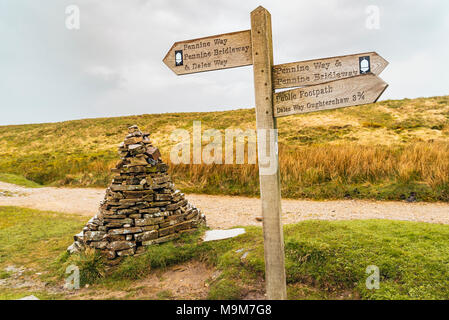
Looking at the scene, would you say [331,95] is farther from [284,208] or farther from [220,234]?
[284,208]

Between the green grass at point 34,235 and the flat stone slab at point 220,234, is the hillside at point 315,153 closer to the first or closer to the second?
the flat stone slab at point 220,234

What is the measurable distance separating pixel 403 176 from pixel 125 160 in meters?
8.96

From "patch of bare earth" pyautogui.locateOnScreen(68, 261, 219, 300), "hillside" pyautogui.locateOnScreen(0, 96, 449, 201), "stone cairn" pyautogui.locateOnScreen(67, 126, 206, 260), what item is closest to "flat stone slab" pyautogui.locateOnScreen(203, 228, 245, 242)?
"stone cairn" pyautogui.locateOnScreen(67, 126, 206, 260)

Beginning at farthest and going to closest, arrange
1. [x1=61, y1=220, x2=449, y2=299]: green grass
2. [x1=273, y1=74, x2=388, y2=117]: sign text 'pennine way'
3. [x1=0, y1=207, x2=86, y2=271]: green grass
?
[x1=0, y1=207, x2=86, y2=271]: green grass, [x1=61, y1=220, x2=449, y2=299]: green grass, [x1=273, y1=74, x2=388, y2=117]: sign text 'pennine way'

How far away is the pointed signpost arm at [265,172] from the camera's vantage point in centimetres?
294

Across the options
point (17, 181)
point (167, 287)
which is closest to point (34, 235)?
point (167, 287)

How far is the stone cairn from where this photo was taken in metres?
5.04

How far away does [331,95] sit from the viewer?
2.85 meters

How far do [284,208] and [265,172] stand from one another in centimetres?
606

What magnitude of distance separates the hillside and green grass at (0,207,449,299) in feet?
17.4

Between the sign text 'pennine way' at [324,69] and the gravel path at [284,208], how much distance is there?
15.0 feet

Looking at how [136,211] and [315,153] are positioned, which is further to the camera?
[315,153]

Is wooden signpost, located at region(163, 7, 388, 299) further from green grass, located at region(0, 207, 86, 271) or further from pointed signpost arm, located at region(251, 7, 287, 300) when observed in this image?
green grass, located at region(0, 207, 86, 271)
